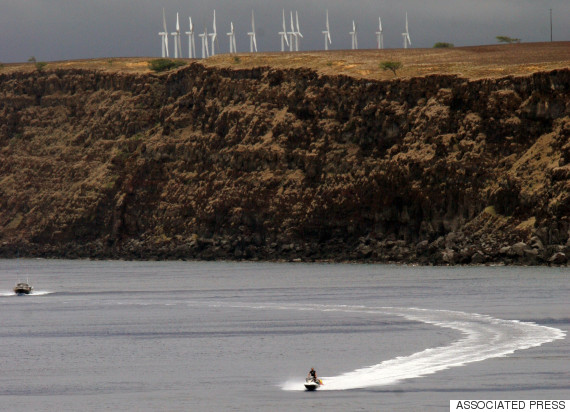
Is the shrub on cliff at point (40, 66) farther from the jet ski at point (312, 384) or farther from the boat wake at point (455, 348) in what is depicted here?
the jet ski at point (312, 384)

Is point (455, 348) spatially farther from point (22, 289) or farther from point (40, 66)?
point (40, 66)

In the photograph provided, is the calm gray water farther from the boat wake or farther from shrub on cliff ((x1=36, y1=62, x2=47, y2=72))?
shrub on cliff ((x1=36, y1=62, x2=47, y2=72))

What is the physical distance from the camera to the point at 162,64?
160m

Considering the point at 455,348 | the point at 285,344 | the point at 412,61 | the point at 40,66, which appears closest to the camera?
the point at 455,348

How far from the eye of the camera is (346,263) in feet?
379

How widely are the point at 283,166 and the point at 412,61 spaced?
2133cm

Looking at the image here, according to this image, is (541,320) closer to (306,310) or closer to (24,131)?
(306,310)

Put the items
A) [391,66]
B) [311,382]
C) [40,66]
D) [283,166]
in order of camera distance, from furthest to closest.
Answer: [40,66]
[391,66]
[283,166]
[311,382]

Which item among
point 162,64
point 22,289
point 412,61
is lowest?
point 22,289

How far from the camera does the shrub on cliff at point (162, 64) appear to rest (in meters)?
159

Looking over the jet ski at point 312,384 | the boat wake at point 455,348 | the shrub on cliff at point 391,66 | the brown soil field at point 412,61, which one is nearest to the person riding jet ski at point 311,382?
the jet ski at point 312,384

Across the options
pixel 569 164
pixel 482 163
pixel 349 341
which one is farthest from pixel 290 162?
pixel 349 341

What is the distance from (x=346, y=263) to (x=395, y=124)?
1563 centimetres

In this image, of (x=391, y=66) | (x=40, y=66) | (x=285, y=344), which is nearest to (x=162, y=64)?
(x=40, y=66)
